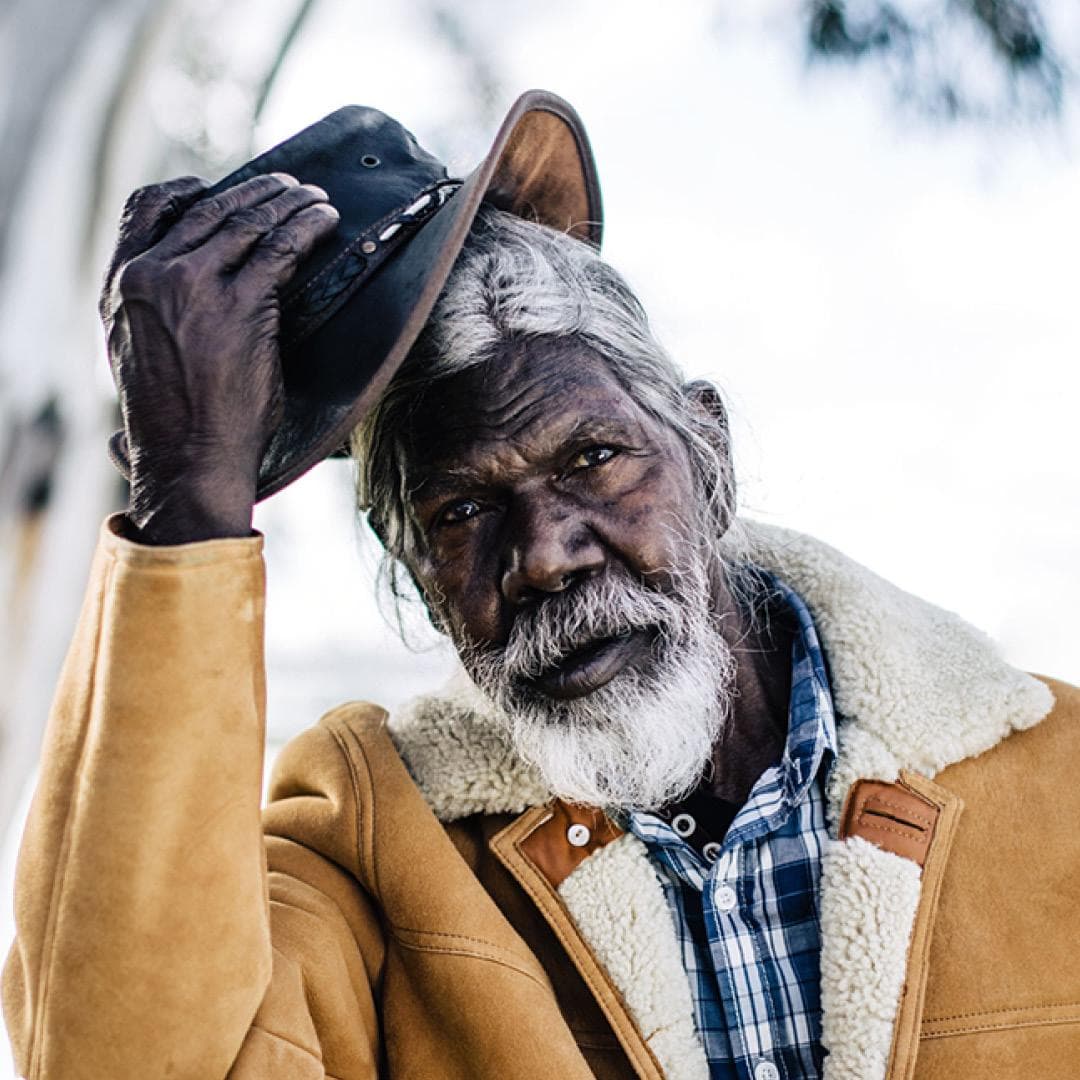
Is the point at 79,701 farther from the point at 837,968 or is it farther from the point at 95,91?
the point at 95,91

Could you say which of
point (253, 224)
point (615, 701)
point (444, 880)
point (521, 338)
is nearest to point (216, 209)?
point (253, 224)

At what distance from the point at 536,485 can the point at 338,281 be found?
489 mm

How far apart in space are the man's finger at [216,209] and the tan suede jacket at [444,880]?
17.5 inches

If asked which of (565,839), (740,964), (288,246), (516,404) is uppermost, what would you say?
(288,246)

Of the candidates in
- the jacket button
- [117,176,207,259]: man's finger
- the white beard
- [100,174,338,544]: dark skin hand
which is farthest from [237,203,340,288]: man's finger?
the jacket button

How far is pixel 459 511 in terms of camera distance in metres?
2.10

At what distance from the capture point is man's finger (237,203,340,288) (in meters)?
1.69

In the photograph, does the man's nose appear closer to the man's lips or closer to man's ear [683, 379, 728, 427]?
the man's lips

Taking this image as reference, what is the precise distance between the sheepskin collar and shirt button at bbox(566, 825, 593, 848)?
0.24 feet

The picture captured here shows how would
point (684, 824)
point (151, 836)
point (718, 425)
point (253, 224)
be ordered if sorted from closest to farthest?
point (151, 836) < point (253, 224) < point (684, 824) < point (718, 425)

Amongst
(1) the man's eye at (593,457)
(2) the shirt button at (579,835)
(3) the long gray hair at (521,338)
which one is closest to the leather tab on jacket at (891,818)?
(2) the shirt button at (579,835)

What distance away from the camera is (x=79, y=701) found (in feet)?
5.13

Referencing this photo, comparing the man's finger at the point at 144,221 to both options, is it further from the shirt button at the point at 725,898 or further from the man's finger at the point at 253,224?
the shirt button at the point at 725,898

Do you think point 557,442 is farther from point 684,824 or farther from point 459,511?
point 684,824
